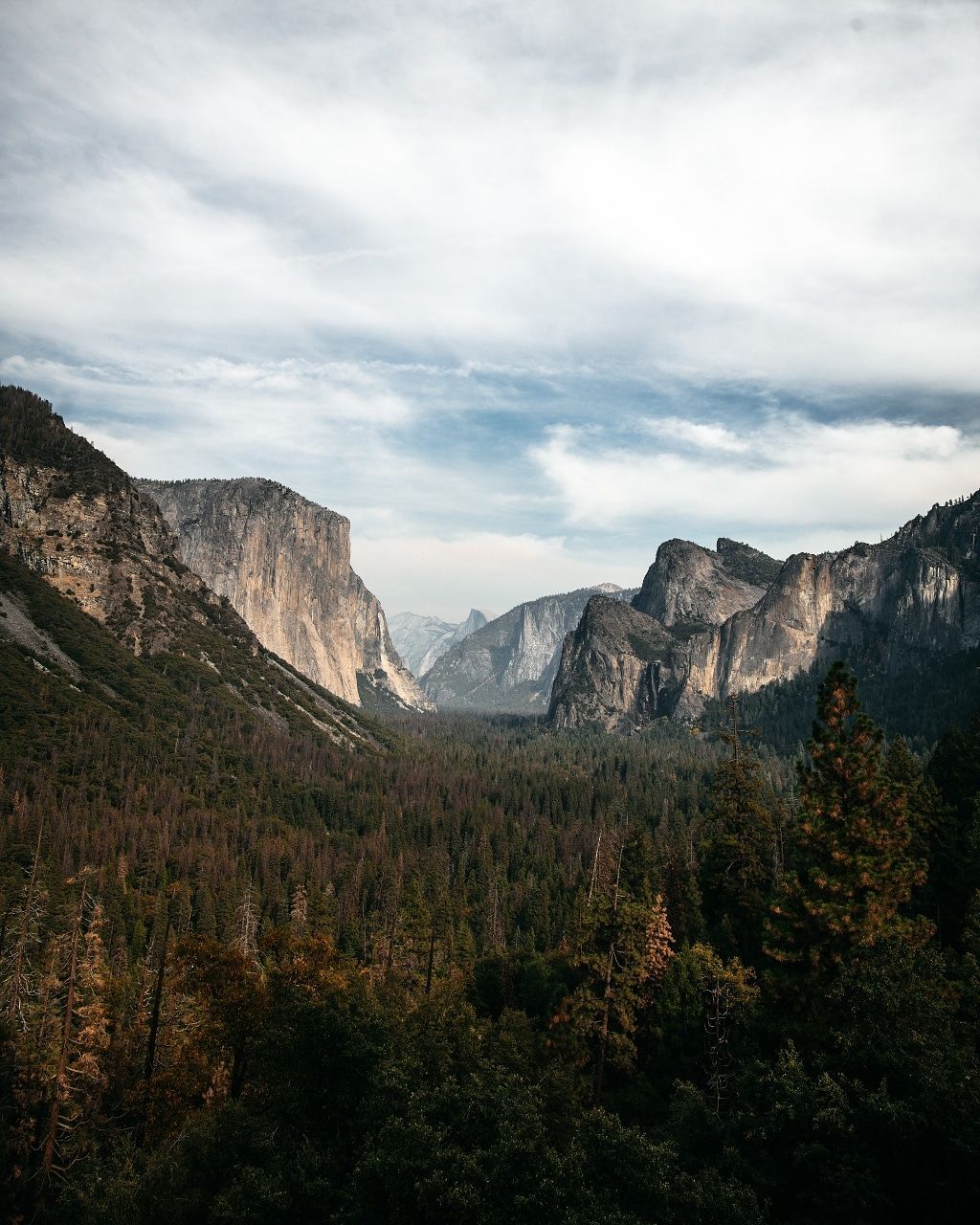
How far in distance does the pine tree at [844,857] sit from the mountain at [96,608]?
434 feet

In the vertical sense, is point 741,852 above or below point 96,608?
below

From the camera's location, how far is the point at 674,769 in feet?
636

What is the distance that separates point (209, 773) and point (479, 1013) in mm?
99655

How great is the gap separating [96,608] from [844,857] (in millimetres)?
176331

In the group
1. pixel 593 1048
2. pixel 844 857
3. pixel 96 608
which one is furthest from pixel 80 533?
pixel 844 857

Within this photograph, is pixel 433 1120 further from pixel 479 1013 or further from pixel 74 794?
pixel 74 794

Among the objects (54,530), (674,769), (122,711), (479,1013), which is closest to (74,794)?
(122,711)

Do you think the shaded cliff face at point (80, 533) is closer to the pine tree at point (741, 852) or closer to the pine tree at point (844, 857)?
the pine tree at point (741, 852)

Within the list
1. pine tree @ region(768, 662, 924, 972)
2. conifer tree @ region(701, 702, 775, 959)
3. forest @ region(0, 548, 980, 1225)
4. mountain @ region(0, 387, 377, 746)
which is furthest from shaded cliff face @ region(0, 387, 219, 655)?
pine tree @ region(768, 662, 924, 972)

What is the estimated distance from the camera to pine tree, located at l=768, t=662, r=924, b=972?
26.3 m

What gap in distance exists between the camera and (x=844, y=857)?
26.6 meters

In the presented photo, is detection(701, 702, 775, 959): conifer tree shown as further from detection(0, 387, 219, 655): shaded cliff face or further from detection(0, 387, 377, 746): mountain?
detection(0, 387, 219, 655): shaded cliff face

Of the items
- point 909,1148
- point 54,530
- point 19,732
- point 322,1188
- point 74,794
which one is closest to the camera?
point 909,1148

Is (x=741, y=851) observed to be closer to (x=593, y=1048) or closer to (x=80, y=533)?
(x=593, y=1048)
